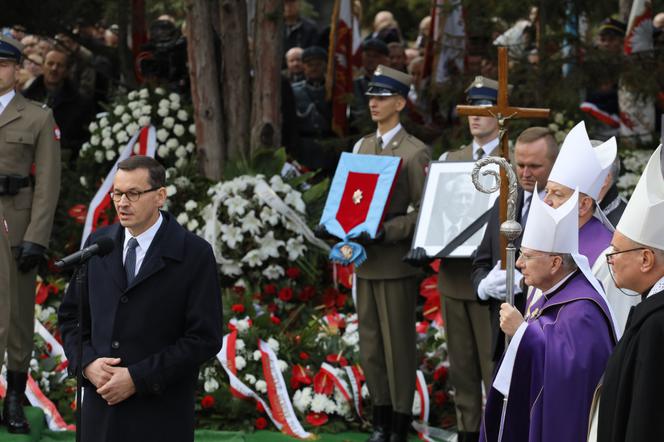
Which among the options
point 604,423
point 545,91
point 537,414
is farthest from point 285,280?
point 604,423

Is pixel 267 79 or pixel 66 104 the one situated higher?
pixel 267 79

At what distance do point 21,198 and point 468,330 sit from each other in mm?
3042

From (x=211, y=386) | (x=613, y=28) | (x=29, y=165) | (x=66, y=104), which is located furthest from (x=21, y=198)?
(x=613, y=28)

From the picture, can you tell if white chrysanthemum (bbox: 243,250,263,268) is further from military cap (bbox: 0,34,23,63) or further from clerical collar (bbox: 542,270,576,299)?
clerical collar (bbox: 542,270,576,299)

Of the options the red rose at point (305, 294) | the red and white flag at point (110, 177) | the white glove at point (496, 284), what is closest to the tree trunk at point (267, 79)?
the red and white flag at point (110, 177)

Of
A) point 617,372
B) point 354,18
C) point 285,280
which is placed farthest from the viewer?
point 354,18

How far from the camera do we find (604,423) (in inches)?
184

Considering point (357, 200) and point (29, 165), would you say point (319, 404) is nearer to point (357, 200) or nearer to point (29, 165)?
point (357, 200)

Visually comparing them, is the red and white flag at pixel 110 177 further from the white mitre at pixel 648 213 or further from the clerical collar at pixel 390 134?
the white mitre at pixel 648 213

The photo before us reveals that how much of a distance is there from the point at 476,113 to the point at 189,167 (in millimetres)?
4806

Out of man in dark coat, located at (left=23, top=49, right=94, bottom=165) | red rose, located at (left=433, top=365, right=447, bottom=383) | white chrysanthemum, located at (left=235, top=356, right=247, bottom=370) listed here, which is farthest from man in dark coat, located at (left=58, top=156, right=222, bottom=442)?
man in dark coat, located at (left=23, top=49, right=94, bottom=165)

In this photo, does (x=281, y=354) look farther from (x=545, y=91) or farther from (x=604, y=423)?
(x=604, y=423)

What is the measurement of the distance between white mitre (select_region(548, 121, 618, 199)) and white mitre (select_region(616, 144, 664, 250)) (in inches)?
42.2

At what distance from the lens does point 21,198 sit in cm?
817
